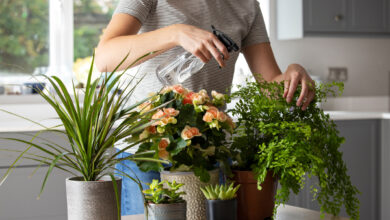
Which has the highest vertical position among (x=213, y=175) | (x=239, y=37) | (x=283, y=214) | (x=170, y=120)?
(x=239, y=37)

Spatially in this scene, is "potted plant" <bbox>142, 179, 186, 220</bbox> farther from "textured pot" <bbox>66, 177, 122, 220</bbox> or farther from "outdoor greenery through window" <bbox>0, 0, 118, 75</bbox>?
"outdoor greenery through window" <bbox>0, 0, 118, 75</bbox>

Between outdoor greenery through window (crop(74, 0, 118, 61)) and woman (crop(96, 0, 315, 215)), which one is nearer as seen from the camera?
woman (crop(96, 0, 315, 215))

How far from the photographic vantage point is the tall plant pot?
1176mm

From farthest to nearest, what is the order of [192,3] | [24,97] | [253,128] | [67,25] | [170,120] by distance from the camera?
1. [67,25]
2. [24,97]
3. [192,3]
4. [253,128]
5. [170,120]

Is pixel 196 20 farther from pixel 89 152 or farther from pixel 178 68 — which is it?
pixel 89 152

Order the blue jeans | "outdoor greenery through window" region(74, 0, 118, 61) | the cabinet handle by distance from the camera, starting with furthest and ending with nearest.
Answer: the cabinet handle < "outdoor greenery through window" region(74, 0, 118, 61) < the blue jeans

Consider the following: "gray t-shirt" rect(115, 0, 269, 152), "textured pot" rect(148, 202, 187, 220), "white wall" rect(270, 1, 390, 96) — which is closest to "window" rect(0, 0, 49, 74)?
"white wall" rect(270, 1, 390, 96)

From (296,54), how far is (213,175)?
3.28 meters

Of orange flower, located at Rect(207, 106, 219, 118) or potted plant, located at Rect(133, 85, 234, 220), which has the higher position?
orange flower, located at Rect(207, 106, 219, 118)

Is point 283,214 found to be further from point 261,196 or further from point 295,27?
point 295,27

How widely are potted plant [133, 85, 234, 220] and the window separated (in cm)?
270

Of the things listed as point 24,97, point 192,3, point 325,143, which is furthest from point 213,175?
point 24,97

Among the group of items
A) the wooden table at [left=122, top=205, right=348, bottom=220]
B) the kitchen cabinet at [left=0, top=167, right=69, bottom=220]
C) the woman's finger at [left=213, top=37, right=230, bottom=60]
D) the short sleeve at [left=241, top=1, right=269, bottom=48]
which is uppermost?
the short sleeve at [left=241, top=1, right=269, bottom=48]

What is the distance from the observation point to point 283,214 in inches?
52.8
